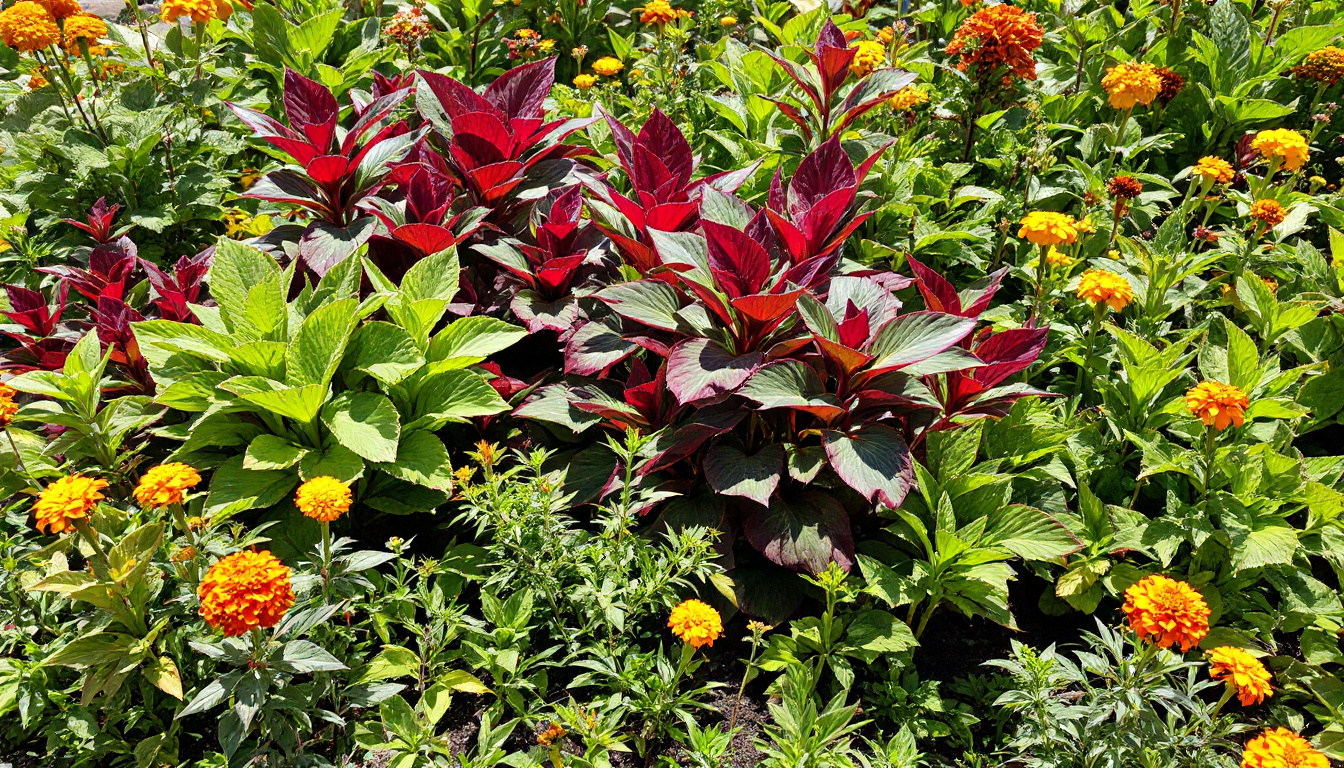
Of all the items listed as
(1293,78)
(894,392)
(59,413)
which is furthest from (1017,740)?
(1293,78)

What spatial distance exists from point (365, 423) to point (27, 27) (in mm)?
2123

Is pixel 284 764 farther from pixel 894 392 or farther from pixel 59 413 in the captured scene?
pixel 894 392

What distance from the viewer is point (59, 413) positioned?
2377mm

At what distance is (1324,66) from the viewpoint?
10.9 ft

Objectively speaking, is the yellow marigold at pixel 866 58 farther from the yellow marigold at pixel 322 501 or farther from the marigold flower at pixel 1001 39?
the yellow marigold at pixel 322 501

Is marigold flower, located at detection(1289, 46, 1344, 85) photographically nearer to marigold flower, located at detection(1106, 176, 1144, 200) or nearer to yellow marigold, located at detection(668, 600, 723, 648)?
marigold flower, located at detection(1106, 176, 1144, 200)

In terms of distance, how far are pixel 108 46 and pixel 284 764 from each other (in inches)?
143

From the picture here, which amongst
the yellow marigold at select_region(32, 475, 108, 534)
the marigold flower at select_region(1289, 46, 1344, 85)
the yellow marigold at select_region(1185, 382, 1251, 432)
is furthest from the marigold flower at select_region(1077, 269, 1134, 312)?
the yellow marigold at select_region(32, 475, 108, 534)

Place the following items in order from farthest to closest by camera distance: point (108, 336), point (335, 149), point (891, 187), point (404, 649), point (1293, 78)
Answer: point (1293, 78)
point (891, 187)
point (335, 149)
point (108, 336)
point (404, 649)

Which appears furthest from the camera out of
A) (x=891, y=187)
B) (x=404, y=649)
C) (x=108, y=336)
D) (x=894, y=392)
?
(x=891, y=187)

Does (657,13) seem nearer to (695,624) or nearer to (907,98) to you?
(907,98)

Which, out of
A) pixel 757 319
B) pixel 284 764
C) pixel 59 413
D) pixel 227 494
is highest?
pixel 757 319

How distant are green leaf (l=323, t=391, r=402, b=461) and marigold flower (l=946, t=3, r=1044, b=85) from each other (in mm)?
2457

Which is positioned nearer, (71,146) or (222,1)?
(71,146)
